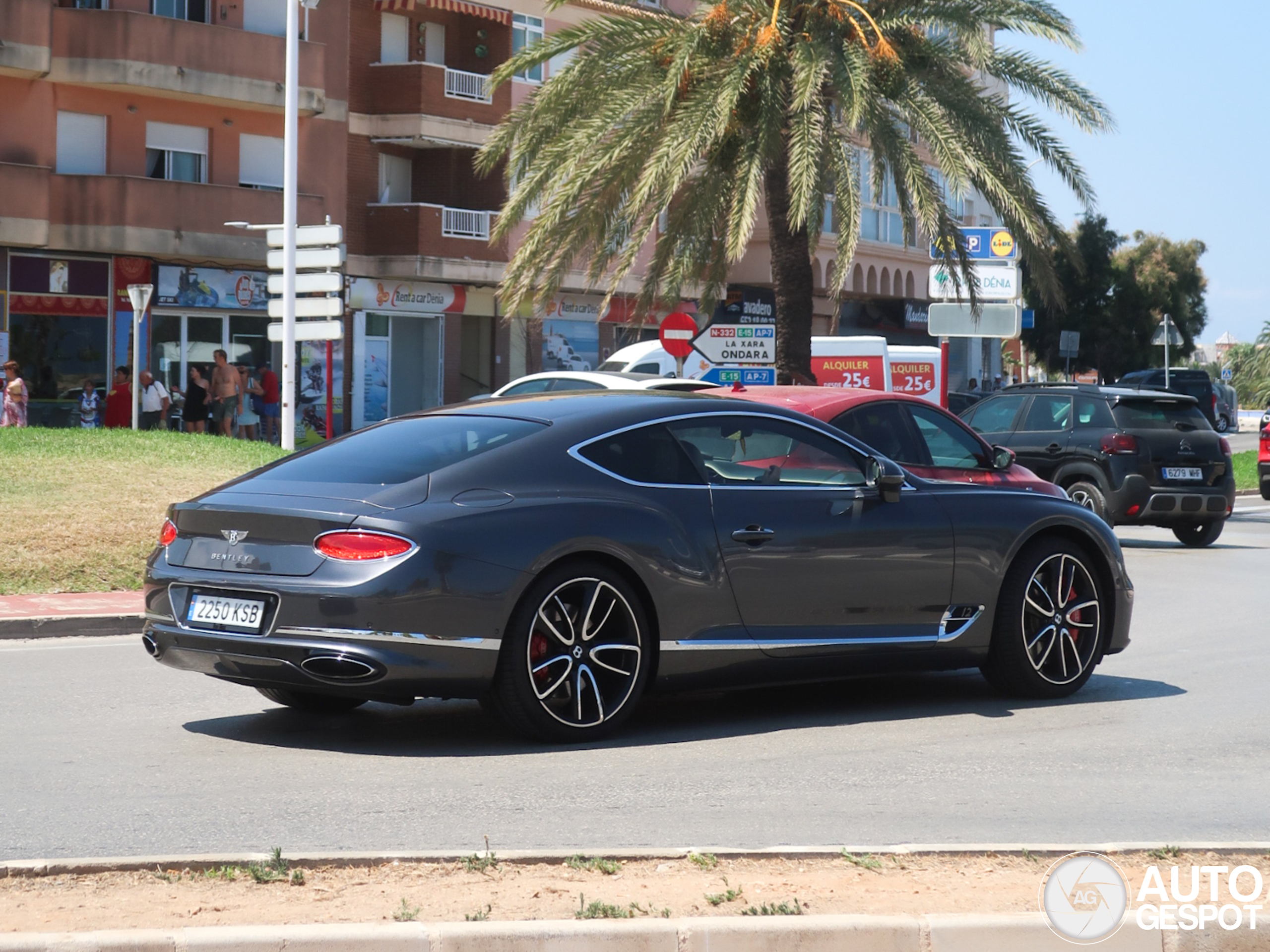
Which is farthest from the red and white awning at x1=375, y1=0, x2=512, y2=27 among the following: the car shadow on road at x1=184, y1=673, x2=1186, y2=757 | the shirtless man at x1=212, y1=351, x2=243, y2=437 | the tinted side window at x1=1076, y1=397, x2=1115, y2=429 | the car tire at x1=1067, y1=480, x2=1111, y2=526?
the car shadow on road at x1=184, y1=673, x2=1186, y2=757

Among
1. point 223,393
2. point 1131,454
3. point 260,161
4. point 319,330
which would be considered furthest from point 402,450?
point 260,161

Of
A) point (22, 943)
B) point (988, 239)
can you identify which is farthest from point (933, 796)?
point (988, 239)

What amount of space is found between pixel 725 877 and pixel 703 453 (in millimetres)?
3064

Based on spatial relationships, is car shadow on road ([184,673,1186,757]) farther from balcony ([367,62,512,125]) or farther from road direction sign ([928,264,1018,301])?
balcony ([367,62,512,125])

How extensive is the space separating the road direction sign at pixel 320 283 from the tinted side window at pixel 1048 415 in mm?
8515

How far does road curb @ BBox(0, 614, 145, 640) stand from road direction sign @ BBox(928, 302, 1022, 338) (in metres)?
16.0

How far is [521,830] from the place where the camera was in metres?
5.68

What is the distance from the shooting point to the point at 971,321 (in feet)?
85.8

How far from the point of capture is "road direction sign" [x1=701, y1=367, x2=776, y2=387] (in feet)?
79.8

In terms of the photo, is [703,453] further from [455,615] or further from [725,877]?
[725,877]

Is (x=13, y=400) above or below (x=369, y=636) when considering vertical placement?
above

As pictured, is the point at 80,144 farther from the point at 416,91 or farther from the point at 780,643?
the point at 780,643

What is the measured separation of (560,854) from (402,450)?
107 inches

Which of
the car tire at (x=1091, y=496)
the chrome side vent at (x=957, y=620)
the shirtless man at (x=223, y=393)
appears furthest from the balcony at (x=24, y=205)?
the chrome side vent at (x=957, y=620)
